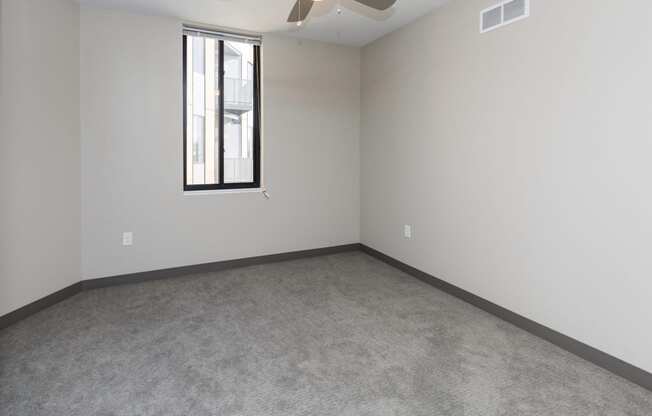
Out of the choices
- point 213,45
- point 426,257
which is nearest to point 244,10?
point 213,45

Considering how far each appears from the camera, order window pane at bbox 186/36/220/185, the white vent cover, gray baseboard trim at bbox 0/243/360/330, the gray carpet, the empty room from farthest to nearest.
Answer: window pane at bbox 186/36/220/185 → gray baseboard trim at bbox 0/243/360/330 → the white vent cover → the empty room → the gray carpet

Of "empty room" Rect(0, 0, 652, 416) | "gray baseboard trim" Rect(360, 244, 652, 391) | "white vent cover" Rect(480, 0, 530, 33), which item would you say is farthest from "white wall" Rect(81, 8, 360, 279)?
"white vent cover" Rect(480, 0, 530, 33)

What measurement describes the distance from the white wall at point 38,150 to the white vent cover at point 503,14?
334 cm

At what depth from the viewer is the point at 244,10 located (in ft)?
11.4

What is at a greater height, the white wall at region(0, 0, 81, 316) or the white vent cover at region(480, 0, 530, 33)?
the white vent cover at region(480, 0, 530, 33)

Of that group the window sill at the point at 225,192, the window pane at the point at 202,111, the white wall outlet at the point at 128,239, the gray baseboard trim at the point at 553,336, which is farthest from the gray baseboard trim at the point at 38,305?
the gray baseboard trim at the point at 553,336

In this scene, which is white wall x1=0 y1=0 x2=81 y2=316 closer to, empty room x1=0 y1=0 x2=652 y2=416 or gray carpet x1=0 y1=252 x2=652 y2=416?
empty room x1=0 y1=0 x2=652 y2=416

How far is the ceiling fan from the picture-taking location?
329cm

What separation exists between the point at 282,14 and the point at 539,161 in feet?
8.39

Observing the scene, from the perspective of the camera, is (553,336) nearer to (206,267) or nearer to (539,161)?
(539,161)

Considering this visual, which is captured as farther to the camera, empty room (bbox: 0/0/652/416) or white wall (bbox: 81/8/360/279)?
white wall (bbox: 81/8/360/279)

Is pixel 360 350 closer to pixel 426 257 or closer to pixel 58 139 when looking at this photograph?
pixel 426 257

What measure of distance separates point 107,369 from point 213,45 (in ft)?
10.3

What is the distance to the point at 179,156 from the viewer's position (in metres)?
3.82
